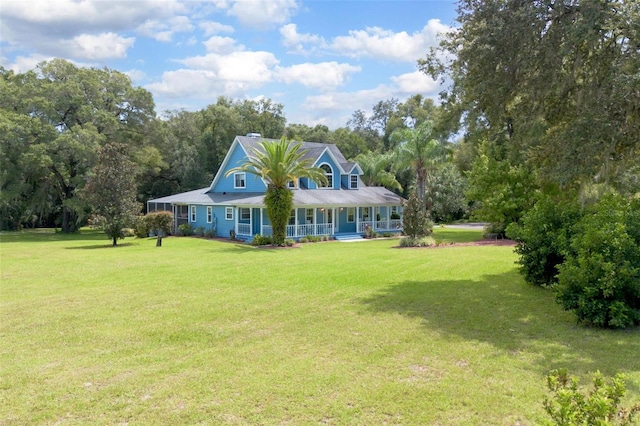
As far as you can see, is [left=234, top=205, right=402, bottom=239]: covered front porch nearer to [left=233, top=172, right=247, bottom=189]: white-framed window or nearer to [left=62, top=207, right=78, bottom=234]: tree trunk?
[left=233, top=172, right=247, bottom=189]: white-framed window

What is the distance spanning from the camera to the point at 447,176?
148ft

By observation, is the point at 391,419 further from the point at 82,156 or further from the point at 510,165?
the point at 82,156

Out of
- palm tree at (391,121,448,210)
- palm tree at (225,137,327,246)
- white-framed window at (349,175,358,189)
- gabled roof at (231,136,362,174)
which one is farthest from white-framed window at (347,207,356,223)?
palm tree at (225,137,327,246)

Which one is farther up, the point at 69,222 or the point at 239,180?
the point at 239,180

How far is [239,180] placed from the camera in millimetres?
32406

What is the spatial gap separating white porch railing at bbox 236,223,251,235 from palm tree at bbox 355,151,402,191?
15.9 metres

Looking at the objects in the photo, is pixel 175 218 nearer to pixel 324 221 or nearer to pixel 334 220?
Result: pixel 324 221

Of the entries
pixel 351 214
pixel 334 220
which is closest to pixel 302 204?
pixel 334 220

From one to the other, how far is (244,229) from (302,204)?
4.12 meters

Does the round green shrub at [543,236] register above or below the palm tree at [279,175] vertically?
below

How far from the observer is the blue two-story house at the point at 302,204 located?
94.6 ft

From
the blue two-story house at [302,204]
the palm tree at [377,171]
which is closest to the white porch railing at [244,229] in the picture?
the blue two-story house at [302,204]

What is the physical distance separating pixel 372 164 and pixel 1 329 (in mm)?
38593

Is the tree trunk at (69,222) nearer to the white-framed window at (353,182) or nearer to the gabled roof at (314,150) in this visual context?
the gabled roof at (314,150)
